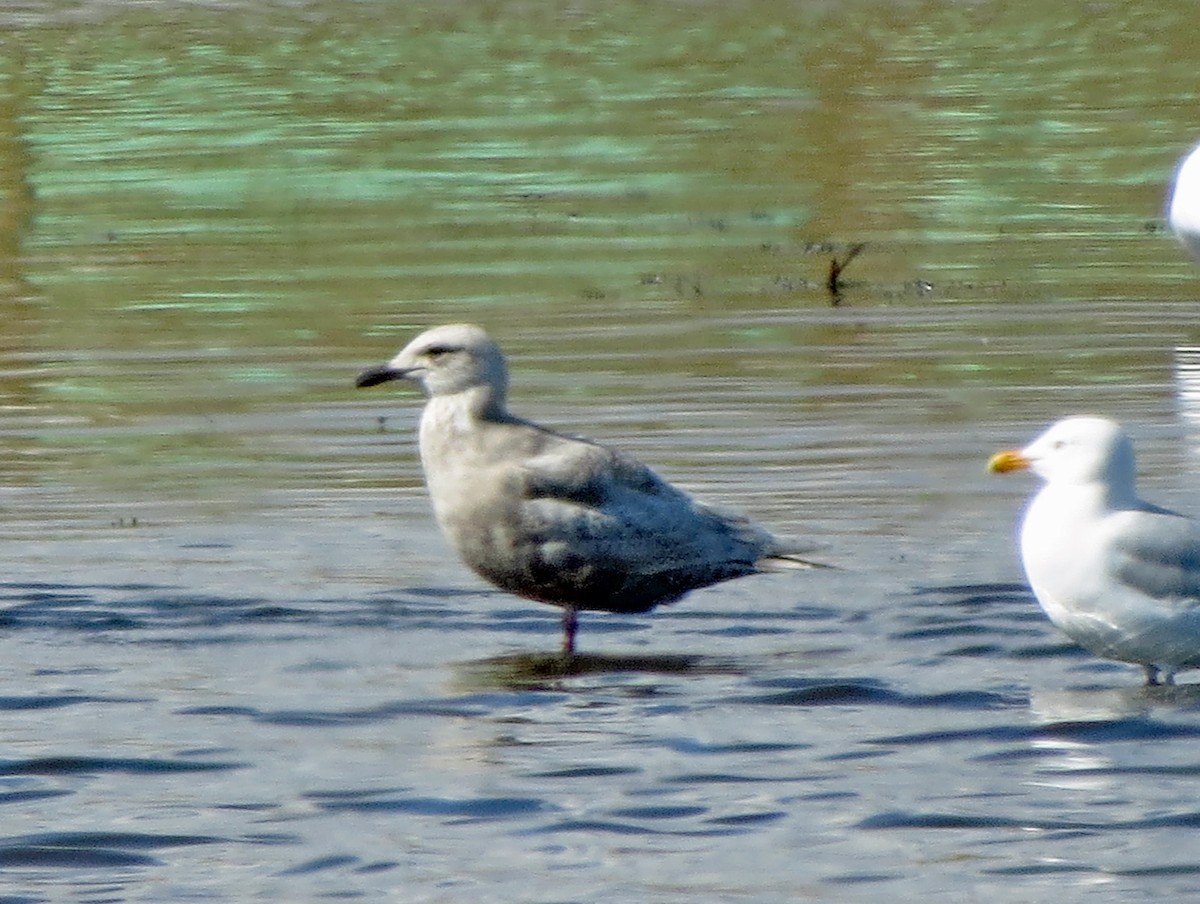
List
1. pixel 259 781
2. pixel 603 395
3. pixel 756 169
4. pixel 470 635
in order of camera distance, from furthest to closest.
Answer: pixel 756 169 → pixel 603 395 → pixel 470 635 → pixel 259 781

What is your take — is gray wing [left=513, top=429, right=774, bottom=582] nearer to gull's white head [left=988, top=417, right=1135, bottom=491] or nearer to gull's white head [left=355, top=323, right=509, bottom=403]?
gull's white head [left=355, top=323, right=509, bottom=403]

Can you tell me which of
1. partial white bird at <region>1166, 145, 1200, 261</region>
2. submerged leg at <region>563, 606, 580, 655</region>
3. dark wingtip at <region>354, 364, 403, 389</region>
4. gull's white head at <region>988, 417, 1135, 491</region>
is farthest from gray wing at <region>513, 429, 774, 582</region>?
partial white bird at <region>1166, 145, 1200, 261</region>

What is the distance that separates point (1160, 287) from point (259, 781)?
31.9ft

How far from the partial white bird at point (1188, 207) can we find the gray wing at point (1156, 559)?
5991 mm

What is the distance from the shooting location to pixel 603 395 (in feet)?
42.5

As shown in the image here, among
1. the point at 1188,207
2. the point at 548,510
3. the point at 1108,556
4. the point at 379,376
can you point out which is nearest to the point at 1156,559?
the point at 1108,556

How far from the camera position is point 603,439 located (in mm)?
11961

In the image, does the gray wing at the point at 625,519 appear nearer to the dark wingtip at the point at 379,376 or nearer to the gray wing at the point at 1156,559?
the dark wingtip at the point at 379,376

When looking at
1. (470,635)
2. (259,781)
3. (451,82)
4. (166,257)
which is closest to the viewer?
(259,781)

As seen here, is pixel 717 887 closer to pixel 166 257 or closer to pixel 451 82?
pixel 166 257

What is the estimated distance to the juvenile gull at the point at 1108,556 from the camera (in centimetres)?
790

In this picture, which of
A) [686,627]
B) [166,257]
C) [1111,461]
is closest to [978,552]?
[686,627]

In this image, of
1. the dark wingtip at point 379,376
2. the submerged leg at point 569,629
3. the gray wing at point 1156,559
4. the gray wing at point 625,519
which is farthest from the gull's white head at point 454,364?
the gray wing at point 1156,559

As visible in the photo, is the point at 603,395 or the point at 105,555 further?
the point at 603,395
